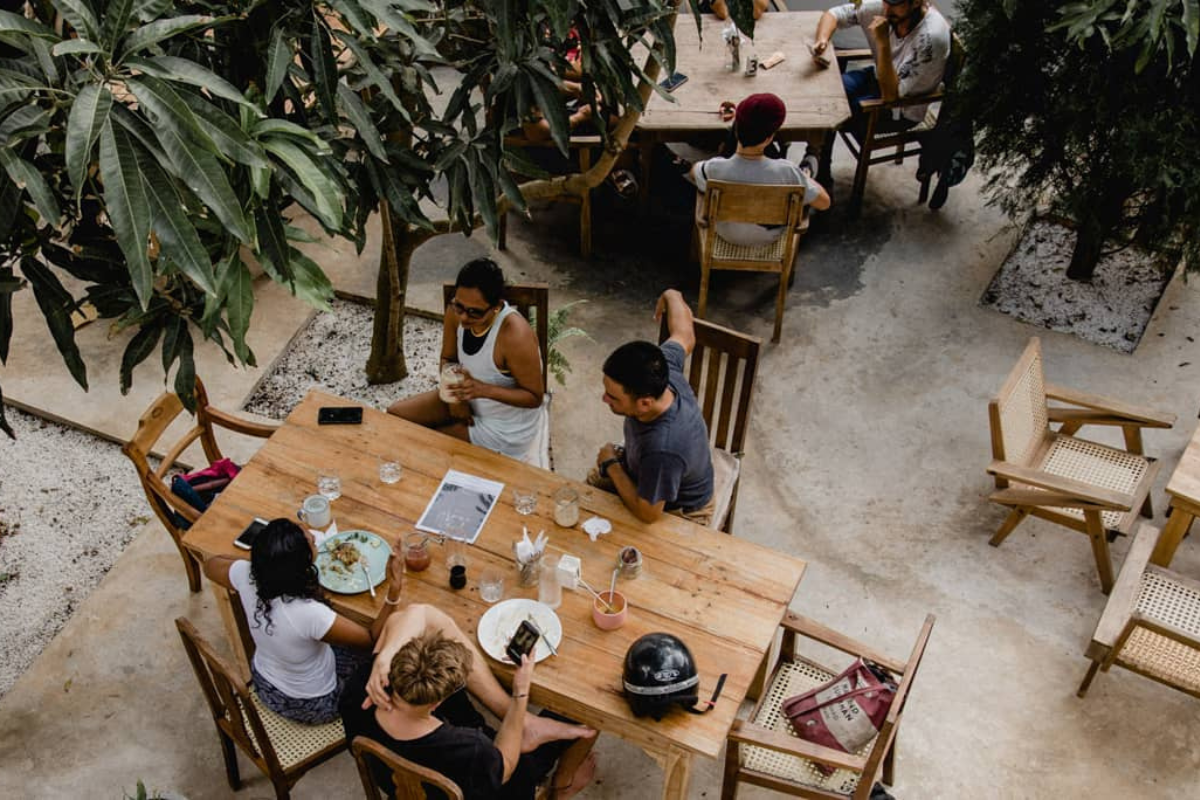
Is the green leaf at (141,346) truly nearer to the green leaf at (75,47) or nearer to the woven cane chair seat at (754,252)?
the green leaf at (75,47)

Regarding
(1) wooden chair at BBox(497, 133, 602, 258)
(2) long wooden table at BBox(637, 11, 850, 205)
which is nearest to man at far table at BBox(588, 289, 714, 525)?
(1) wooden chair at BBox(497, 133, 602, 258)

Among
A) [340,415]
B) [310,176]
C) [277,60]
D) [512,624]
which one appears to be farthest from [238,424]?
[310,176]

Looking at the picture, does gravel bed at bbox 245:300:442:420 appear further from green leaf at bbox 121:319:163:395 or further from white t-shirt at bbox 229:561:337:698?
green leaf at bbox 121:319:163:395

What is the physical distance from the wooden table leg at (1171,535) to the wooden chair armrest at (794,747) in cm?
177

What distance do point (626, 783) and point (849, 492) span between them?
1672mm

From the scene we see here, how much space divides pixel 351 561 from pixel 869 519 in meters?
2.20

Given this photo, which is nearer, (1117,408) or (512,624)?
(512,624)

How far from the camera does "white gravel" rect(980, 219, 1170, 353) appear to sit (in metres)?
5.33

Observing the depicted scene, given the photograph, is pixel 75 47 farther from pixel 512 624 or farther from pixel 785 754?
pixel 785 754

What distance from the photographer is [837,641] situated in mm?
3129

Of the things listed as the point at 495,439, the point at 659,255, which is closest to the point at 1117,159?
the point at 659,255

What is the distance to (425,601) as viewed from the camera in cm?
315

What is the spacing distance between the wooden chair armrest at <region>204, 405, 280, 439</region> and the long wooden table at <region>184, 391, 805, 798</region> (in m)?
0.15

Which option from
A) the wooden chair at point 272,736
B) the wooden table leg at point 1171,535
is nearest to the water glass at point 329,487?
the wooden chair at point 272,736
